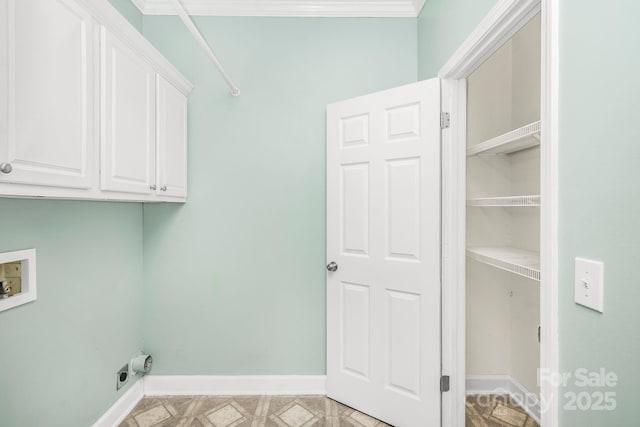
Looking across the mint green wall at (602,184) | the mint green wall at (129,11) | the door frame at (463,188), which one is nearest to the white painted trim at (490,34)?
the door frame at (463,188)

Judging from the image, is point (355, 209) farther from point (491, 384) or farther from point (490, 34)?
point (491, 384)

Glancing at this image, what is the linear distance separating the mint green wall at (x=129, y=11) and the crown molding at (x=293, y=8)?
68 mm

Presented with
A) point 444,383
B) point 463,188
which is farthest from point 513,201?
point 444,383

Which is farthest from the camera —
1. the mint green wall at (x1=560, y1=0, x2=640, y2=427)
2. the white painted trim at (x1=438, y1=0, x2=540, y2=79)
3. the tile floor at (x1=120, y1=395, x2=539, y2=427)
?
the tile floor at (x1=120, y1=395, x2=539, y2=427)

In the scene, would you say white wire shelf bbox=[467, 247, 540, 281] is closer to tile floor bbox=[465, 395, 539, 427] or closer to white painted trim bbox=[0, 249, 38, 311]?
tile floor bbox=[465, 395, 539, 427]

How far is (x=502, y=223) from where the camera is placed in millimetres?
1968

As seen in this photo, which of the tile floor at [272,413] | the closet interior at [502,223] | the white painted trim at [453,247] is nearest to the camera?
the white painted trim at [453,247]

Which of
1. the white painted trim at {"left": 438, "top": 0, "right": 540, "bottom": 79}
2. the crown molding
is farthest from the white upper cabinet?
the white painted trim at {"left": 438, "top": 0, "right": 540, "bottom": 79}

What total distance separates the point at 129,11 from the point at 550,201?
250 cm

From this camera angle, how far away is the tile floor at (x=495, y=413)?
170 centimetres

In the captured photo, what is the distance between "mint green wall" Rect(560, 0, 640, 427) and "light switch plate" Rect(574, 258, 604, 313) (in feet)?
0.05

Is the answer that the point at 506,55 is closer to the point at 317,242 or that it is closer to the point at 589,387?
the point at 317,242

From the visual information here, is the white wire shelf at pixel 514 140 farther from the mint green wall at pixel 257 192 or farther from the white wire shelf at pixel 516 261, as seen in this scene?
the mint green wall at pixel 257 192

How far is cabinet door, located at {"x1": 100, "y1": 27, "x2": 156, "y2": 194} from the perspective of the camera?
120cm
